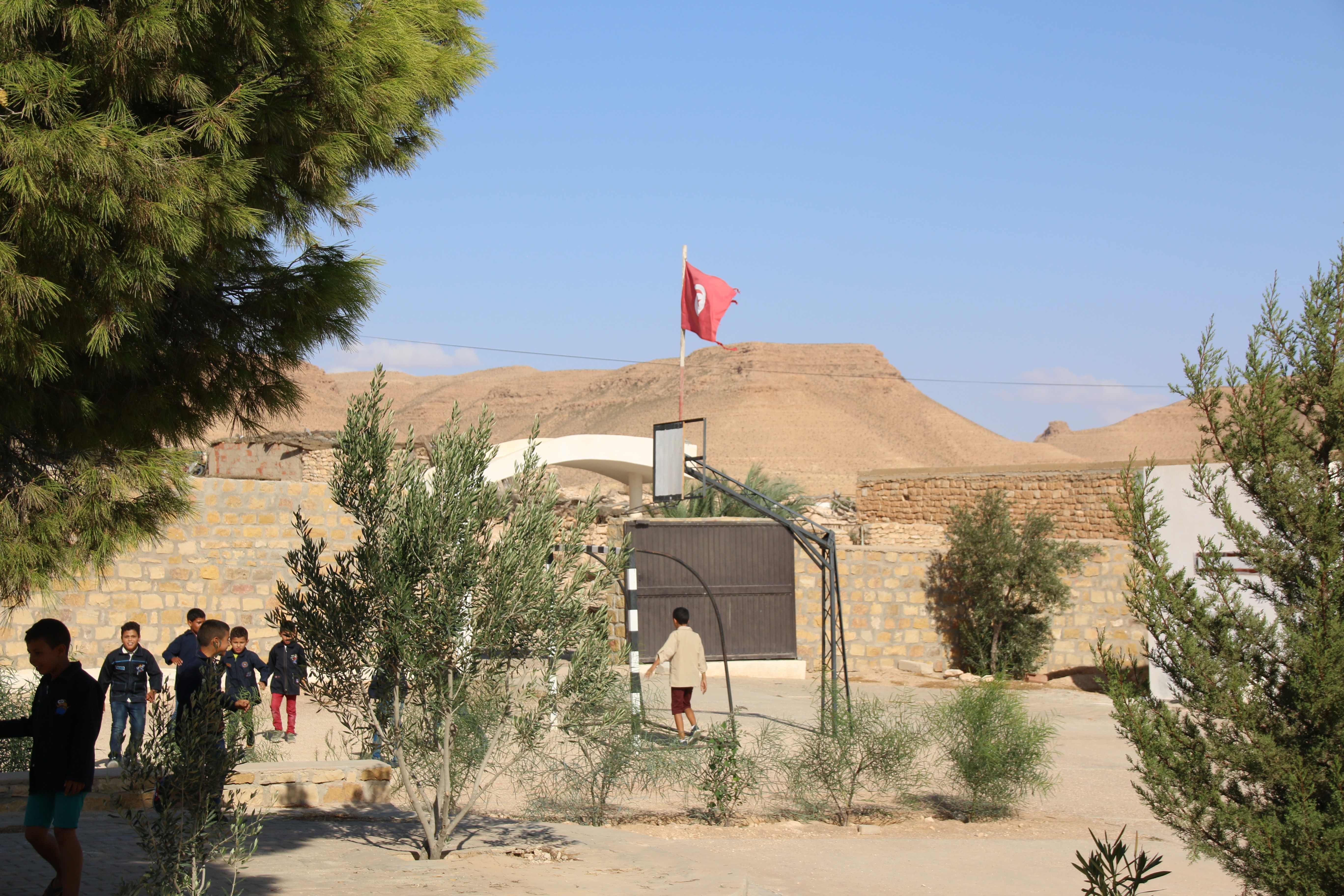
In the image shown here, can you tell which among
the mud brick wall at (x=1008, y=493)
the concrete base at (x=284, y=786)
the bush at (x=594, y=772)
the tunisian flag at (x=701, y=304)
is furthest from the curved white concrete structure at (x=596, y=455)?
the concrete base at (x=284, y=786)

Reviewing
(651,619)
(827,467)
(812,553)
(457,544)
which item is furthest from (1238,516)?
(827,467)

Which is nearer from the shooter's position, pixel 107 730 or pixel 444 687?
pixel 444 687

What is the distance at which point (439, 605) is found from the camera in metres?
5.95

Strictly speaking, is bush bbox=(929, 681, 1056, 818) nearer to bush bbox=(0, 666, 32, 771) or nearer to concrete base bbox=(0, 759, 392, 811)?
concrete base bbox=(0, 759, 392, 811)

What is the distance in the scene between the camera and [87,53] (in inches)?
176

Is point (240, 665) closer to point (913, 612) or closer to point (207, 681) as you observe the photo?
point (207, 681)

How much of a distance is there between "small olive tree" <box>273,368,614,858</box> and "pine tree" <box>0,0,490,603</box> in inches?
28.6

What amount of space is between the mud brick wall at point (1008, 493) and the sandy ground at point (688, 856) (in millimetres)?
13671

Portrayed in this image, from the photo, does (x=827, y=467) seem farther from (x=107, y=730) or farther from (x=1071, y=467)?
(x=107, y=730)

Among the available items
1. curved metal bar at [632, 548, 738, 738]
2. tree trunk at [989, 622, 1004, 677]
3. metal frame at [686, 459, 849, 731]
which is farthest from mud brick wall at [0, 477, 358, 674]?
tree trunk at [989, 622, 1004, 677]

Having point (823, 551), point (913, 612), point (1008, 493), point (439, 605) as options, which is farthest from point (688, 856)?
point (1008, 493)

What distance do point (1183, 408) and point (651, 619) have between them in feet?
292

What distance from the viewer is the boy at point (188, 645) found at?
32.7 feet

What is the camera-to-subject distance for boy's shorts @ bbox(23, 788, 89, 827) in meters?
4.91
